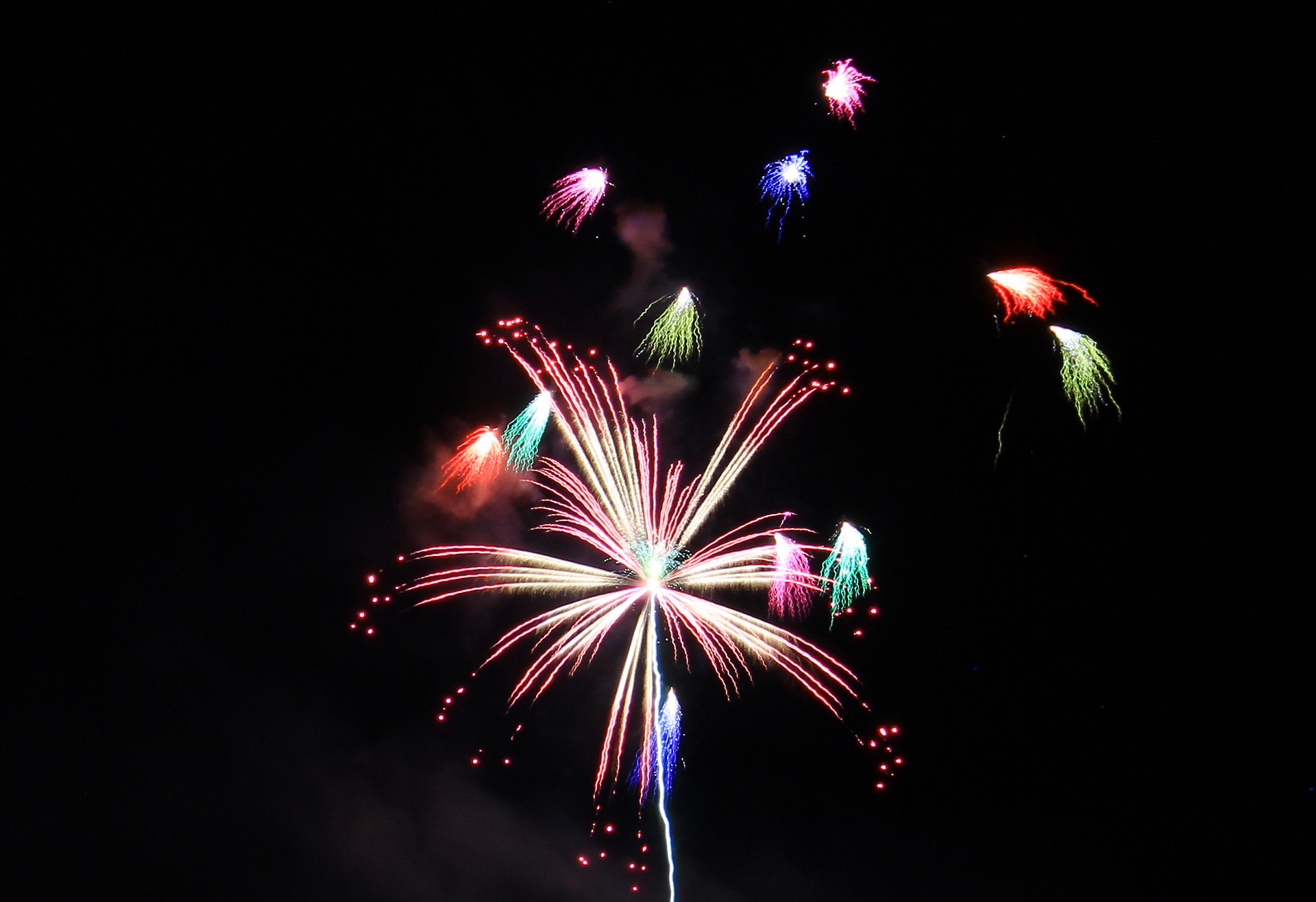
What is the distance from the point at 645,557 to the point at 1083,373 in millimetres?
6373

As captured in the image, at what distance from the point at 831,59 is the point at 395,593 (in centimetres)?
1007

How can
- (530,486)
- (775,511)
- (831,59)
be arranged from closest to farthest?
(831,59), (775,511), (530,486)

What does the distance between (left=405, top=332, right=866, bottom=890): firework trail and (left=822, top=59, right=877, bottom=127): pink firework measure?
3.49 meters

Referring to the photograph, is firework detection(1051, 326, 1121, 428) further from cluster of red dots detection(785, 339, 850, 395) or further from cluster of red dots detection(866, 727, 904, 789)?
cluster of red dots detection(866, 727, 904, 789)

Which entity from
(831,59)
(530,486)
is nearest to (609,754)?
(530,486)

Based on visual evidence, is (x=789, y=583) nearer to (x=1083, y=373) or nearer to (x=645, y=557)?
(x=645, y=557)

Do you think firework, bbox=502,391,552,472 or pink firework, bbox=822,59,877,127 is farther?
firework, bbox=502,391,552,472

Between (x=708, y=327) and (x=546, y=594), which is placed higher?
(x=708, y=327)

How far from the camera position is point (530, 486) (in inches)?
433

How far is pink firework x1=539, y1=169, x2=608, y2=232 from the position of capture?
10.4 m

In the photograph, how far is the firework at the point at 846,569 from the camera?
9.72 metres

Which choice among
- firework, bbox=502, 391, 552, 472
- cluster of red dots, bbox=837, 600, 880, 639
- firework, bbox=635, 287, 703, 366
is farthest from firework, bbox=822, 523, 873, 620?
firework, bbox=502, 391, 552, 472

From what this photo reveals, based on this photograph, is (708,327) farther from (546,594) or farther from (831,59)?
(546,594)

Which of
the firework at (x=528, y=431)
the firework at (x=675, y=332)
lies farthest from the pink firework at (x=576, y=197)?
the firework at (x=528, y=431)
